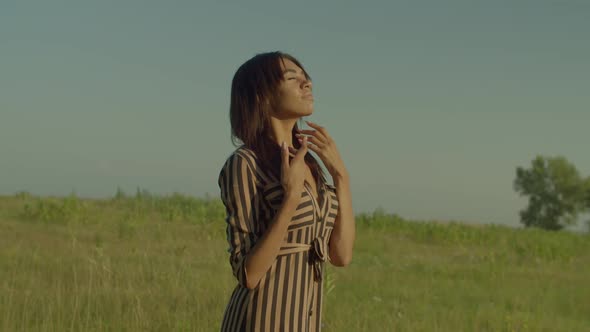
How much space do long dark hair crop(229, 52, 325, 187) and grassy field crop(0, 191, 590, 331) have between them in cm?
253

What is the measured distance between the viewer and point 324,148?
9.38 feet

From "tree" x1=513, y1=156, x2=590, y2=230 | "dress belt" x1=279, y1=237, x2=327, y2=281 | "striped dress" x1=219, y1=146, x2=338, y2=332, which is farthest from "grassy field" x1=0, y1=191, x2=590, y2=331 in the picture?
"tree" x1=513, y1=156, x2=590, y2=230

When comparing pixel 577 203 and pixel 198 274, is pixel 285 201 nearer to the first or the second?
pixel 198 274

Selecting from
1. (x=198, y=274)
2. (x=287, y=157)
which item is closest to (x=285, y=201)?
(x=287, y=157)

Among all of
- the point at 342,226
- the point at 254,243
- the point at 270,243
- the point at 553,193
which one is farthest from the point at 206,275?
the point at 553,193

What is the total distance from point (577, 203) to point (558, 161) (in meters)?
3.74

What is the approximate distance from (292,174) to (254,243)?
1.16 feet

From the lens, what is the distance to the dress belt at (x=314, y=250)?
2545 millimetres

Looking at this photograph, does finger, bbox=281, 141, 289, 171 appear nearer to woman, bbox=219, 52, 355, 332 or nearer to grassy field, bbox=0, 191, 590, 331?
woman, bbox=219, 52, 355, 332

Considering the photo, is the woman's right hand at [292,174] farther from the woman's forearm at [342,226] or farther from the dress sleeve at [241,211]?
the woman's forearm at [342,226]

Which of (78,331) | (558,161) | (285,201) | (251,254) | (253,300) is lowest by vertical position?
(78,331)

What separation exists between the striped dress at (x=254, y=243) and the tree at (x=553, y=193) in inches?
1847

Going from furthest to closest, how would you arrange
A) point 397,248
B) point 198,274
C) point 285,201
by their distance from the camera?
1. point 397,248
2. point 198,274
3. point 285,201

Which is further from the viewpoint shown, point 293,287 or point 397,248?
point 397,248
